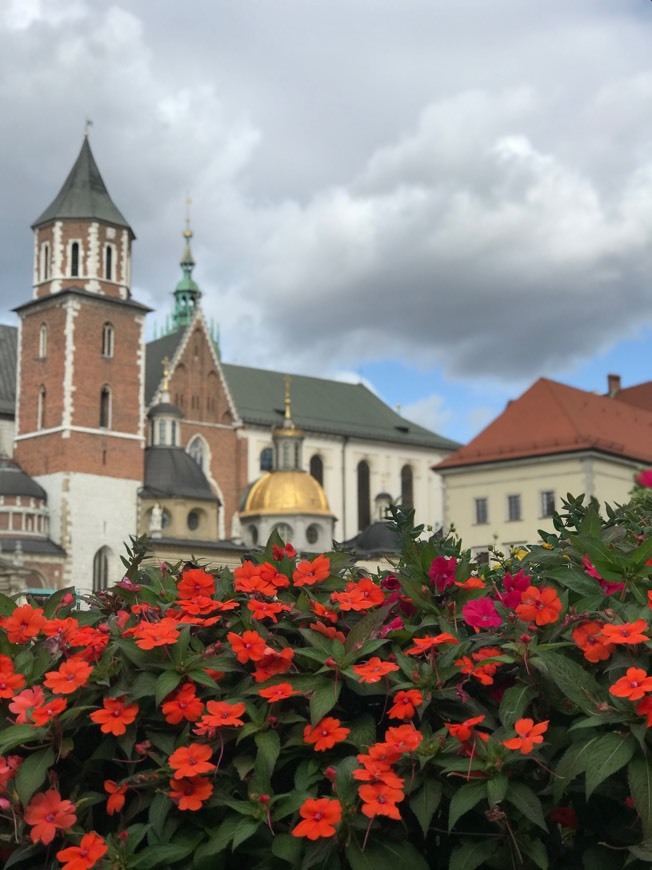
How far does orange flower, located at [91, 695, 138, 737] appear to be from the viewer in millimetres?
3514

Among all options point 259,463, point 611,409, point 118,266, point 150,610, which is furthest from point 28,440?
point 150,610

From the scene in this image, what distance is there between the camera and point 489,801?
125 inches

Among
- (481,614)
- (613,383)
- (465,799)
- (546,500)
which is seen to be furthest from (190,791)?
(613,383)

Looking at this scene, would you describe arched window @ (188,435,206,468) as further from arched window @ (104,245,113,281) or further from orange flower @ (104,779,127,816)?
orange flower @ (104,779,127,816)

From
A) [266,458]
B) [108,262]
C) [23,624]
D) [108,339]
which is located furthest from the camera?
[266,458]

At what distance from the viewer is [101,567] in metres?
58.5

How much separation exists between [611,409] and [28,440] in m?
26.9

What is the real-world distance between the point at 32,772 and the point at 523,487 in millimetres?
51660

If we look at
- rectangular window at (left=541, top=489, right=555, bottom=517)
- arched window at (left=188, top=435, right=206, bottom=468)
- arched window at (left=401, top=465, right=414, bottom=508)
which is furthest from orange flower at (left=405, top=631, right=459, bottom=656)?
arched window at (left=401, top=465, right=414, bottom=508)

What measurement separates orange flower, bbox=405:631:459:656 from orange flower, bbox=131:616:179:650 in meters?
0.65

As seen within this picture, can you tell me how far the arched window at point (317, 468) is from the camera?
79.8m

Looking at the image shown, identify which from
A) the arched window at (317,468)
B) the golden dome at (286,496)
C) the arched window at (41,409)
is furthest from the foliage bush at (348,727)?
the arched window at (317,468)

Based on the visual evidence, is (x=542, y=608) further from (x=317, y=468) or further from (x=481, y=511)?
(x=317, y=468)

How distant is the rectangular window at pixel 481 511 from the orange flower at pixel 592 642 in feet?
171
